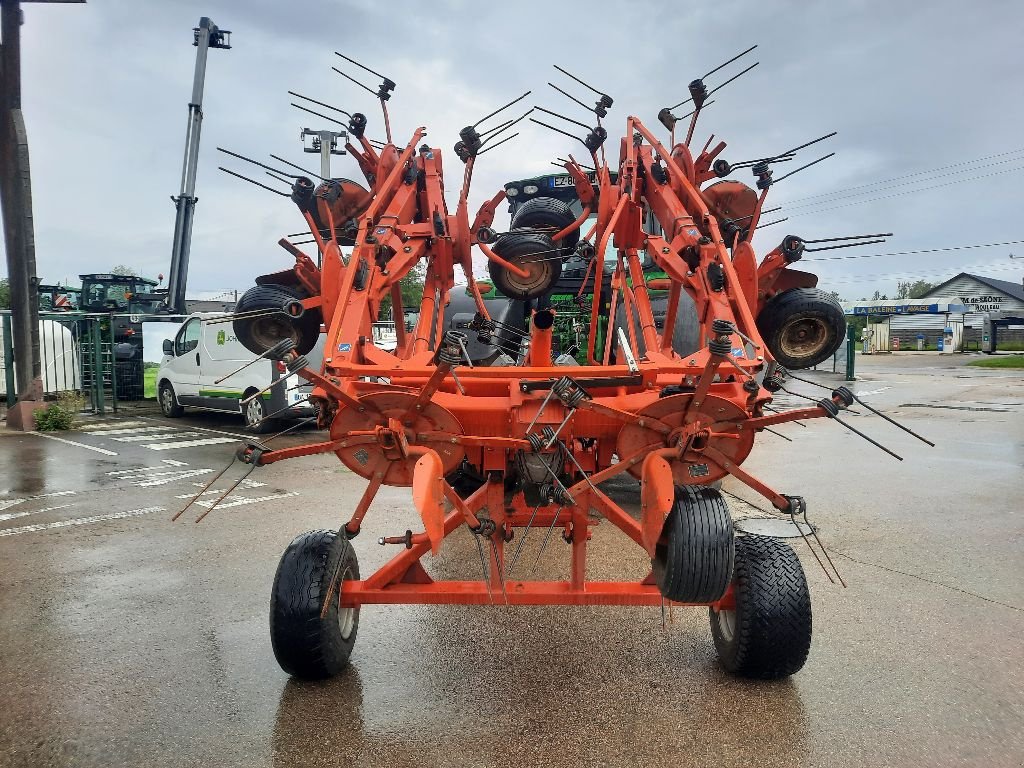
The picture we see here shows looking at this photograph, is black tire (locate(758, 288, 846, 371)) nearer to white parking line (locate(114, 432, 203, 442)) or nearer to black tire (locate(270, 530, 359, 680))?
black tire (locate(270, 530, 359, 680))

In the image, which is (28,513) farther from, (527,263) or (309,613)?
(527,263)

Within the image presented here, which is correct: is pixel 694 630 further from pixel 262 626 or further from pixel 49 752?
pixel 49 752

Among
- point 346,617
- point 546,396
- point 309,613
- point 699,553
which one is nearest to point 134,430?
point 346,617

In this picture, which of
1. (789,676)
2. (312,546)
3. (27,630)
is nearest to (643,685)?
(789,676)

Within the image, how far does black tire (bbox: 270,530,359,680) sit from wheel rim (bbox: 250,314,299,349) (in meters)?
1.46

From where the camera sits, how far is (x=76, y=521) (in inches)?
259

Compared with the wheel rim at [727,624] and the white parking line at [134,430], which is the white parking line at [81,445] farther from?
the wheel rim at [727,624]

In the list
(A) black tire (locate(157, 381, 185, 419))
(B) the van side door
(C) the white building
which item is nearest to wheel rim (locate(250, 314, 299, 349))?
(B) the van side door

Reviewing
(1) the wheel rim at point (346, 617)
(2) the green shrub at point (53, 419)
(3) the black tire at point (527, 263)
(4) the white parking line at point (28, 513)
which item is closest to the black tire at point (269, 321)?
(3) the black tire at point (527, 263)

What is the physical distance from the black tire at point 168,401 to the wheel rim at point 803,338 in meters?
12.5

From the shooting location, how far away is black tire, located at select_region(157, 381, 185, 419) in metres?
14.1

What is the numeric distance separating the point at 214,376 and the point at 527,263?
955cm

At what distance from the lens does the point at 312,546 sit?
11.6ft

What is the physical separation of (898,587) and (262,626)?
3.95m
